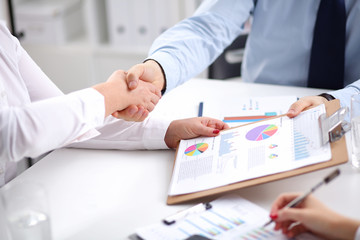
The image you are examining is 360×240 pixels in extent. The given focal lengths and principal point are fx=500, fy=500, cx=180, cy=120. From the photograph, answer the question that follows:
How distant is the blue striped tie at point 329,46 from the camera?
1642 millimetres

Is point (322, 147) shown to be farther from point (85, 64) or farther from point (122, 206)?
point (85, 64)

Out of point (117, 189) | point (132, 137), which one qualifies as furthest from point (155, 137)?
point (117, 189)

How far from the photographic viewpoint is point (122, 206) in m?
1.06

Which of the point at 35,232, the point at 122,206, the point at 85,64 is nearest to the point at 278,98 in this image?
the point at 122,206

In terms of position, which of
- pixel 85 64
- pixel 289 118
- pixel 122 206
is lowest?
pixel 85 64

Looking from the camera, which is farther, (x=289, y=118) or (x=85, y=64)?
(x=85, y=64)

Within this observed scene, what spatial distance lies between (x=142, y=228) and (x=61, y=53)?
7.71ft

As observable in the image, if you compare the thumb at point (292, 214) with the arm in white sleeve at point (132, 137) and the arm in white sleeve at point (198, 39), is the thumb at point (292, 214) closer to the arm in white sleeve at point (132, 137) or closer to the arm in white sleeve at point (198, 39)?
the arm in white sleeve at point (132, 137)

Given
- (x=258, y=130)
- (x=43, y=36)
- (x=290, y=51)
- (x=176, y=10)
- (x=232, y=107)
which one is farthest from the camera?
(x=43, y=36)

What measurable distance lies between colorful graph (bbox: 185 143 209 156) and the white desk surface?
0.06 m

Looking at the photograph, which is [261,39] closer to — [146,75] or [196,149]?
[146,75]

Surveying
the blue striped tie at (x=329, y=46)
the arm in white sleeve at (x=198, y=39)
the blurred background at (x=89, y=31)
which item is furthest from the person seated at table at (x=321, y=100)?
the blurred background at (x=89, y=31)

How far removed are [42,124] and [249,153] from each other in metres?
0.45

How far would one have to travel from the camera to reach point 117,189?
112 cm
